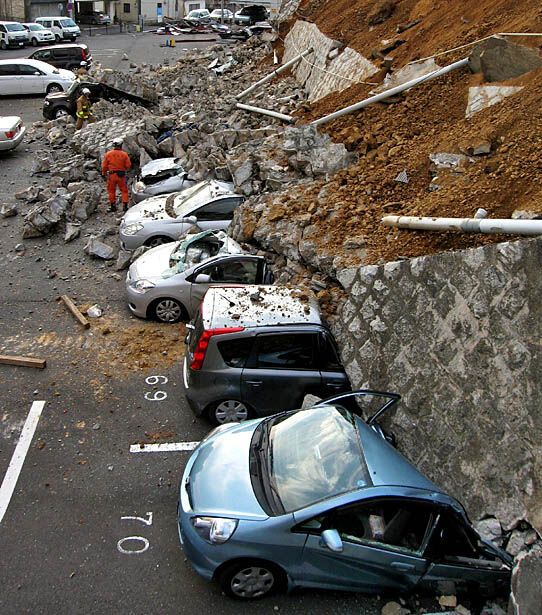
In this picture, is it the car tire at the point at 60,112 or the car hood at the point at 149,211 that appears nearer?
the car hood at the point at 149,211

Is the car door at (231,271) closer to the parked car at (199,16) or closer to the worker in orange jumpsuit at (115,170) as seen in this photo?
the worker in orange jumpsuit at (115,170)

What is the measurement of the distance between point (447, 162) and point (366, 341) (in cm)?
391

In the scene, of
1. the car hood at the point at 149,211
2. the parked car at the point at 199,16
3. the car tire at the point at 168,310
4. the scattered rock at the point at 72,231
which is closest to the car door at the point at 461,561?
the car tire at the point at 168,310

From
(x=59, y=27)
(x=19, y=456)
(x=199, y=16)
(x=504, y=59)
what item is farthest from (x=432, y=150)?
→ (x=199, y=16)

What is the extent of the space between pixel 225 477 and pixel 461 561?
2252 mm

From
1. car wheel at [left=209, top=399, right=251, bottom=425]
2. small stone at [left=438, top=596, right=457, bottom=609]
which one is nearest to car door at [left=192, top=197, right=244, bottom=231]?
car wheel at [left=209, top=399, right=251, bottom=425]

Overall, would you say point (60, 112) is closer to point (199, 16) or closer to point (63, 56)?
point (63, 56)

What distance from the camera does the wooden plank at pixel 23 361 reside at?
8.61 m

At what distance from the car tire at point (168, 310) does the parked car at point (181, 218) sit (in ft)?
7.94

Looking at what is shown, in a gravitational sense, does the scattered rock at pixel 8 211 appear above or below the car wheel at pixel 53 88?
below

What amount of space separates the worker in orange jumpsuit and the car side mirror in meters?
11.1

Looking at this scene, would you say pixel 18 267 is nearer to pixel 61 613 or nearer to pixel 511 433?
pixel 61 613

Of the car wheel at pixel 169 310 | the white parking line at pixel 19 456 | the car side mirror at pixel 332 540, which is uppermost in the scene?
the car side mirror at pixel 332 540

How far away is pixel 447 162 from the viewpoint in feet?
31.4
